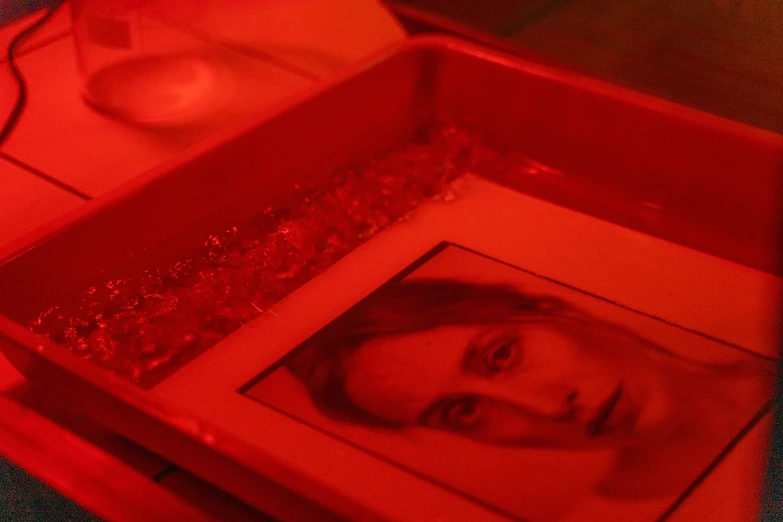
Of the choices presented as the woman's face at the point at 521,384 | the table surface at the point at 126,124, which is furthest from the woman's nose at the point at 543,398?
the table surface at the point at 126,124

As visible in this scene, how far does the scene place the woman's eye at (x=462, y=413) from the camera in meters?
0.40

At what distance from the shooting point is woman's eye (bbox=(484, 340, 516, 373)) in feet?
1.41

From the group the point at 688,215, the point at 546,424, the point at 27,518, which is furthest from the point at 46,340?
the point at 688,215

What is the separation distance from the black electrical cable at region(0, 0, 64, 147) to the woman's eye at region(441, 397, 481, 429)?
0.40 metres

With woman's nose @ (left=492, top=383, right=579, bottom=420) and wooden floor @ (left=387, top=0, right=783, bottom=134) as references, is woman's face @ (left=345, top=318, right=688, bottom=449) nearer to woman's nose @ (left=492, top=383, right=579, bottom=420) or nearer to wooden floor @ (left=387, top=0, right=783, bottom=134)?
woman's nose @ (left=492, top=383, right=579, bottom=420)

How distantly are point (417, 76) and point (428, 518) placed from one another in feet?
1.07

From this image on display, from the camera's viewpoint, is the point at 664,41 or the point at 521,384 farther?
the point at 664,41

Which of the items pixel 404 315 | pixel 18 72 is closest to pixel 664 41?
pixel 404 315

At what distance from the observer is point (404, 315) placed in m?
0.46

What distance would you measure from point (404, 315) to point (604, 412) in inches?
4.6

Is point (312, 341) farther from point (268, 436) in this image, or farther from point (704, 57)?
point (704, 57)

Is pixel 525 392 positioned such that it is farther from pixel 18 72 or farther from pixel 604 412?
pixel 18 72

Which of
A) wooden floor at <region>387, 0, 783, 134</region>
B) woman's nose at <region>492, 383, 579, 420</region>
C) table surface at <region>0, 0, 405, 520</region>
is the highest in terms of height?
wooden floor at <region>387, 0, 783, 134</region>

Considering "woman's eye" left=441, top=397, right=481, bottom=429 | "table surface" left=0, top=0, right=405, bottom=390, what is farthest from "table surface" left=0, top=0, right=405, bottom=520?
"woman's eye" left=441, top=397, right=481, bottom=429
